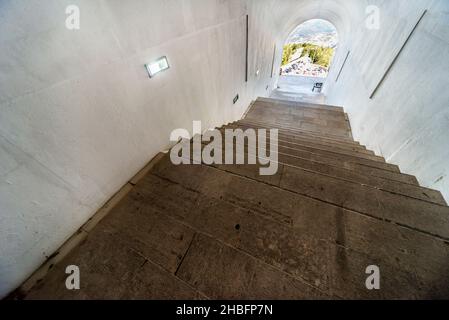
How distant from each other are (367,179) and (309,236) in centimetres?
92

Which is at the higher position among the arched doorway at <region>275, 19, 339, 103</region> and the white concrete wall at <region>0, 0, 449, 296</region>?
the arched doorway at <region>275, 19, 339, 103</region>

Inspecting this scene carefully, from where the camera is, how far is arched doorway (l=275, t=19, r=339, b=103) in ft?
32.9

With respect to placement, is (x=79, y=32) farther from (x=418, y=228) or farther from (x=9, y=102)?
(x=418, y=228)

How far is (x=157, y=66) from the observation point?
159 cm

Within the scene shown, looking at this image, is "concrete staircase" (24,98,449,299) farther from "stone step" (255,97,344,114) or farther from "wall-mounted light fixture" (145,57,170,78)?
"stone step" (255,97,344,114)

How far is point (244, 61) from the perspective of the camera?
169 inches

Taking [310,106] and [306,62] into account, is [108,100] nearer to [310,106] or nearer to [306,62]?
[310,106]

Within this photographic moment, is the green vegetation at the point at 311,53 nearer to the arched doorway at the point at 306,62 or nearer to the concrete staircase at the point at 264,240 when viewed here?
the arched doorway at the point at 306,62

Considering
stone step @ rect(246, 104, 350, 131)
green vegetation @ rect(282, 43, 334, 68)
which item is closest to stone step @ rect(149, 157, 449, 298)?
stone step @ rect(246, 104, 350, 131)

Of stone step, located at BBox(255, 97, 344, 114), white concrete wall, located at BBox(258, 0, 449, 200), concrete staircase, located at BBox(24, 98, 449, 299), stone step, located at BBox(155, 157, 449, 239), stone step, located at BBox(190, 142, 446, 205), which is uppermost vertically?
stone step, located at BBox(255, 97, 344, 114)

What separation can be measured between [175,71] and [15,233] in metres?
1.81

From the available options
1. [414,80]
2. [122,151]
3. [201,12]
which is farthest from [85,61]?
[414,80]

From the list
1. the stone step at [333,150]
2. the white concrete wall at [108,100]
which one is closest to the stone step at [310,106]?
the white concrete wall at [108,100]

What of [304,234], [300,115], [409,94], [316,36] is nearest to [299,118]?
[300,115]
